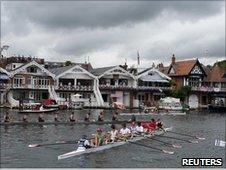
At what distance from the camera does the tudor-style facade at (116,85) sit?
92.2m

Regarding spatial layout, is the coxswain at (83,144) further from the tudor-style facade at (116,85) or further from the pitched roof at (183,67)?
the pitched roof at (183,67)

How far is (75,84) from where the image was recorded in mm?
90250

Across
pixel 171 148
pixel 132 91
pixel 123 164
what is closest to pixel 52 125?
pixel 171 148

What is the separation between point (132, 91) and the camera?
94938 millimetres

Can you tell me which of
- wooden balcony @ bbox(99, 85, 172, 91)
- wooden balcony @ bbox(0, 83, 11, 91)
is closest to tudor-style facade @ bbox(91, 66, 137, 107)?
wooden balcony @ bbox(99, 85, 172, 91)

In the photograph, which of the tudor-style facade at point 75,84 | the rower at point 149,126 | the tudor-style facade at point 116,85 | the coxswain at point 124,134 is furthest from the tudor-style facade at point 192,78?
the coxswain at point 124,134

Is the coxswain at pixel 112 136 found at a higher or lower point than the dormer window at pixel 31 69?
lower

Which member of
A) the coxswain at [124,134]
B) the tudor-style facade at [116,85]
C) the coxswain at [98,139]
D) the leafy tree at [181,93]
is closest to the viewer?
the coxswain at [98,139]

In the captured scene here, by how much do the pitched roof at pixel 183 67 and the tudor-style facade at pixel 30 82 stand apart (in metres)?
30.1

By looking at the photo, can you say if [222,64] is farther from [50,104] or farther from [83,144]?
[83,144]

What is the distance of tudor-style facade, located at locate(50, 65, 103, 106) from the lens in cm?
8738

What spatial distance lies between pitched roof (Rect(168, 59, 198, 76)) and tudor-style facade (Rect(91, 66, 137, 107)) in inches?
482

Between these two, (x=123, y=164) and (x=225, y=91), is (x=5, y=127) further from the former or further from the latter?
(x=225, y=91)

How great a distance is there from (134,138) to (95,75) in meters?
55.7
